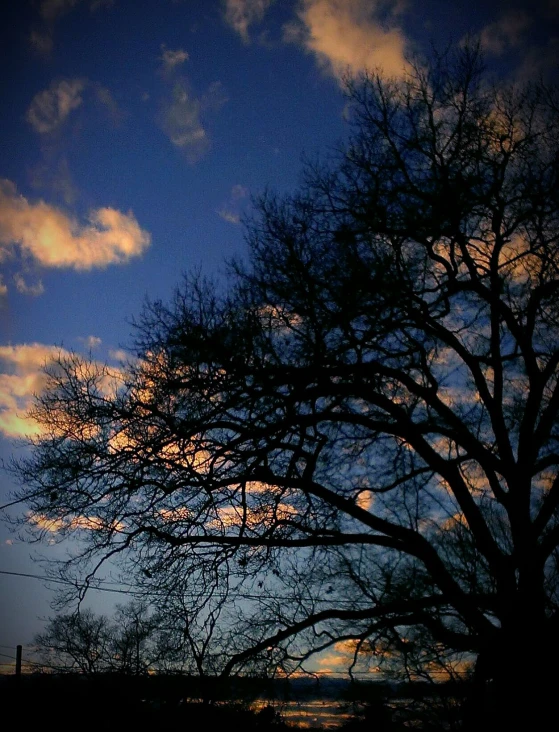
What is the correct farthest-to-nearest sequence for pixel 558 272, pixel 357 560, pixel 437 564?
pixel 558 272
pixel 357 560
pixel 437 564

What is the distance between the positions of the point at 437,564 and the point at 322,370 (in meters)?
3.00

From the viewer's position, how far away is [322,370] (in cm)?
867

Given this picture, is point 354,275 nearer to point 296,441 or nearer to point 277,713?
point 296,441

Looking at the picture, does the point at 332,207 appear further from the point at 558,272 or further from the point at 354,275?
the point at 558,272

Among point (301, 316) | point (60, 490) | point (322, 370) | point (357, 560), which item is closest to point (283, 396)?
point (322, 370)

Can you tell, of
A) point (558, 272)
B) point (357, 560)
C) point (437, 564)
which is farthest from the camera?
point (558, 272)

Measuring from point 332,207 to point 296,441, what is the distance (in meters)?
3.74

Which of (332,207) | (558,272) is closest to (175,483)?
(332,207)

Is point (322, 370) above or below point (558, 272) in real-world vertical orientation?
below

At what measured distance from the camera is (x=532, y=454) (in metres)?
9.16

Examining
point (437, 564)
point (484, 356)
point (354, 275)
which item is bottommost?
point (437, 564)

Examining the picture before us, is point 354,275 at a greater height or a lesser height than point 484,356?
greater

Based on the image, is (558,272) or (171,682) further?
(558,272)

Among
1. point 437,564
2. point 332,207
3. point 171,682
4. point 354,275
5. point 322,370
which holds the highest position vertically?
point 332,207
